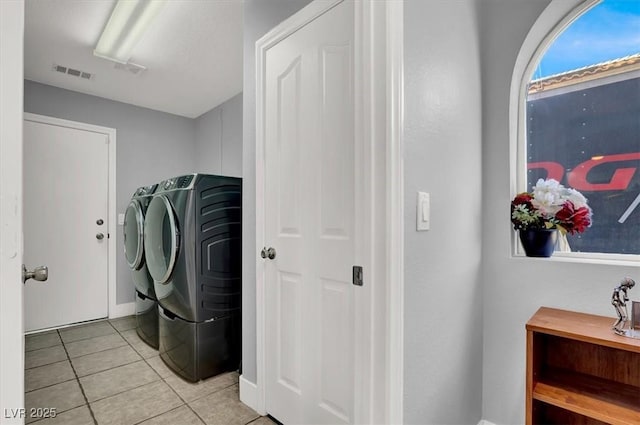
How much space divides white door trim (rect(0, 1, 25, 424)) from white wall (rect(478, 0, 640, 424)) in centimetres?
169

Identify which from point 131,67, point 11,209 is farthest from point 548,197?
point 131,67

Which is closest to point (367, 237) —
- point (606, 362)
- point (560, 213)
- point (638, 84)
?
point (560, 213)

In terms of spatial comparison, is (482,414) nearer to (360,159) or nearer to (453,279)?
(453,279)

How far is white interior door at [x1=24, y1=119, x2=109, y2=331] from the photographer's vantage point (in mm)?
3059

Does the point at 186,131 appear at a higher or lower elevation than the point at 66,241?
higher

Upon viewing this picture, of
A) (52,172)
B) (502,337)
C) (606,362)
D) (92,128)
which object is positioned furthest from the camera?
(92,128)

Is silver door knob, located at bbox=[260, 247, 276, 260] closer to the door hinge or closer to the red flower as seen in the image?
the door hinge

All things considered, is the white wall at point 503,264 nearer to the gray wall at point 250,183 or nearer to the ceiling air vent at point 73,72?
the gray wall at point 250,183

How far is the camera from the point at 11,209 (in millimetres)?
581

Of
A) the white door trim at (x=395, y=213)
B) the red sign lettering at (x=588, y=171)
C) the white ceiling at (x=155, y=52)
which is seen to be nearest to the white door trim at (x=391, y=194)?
the white door trim at (x=395, y=213)

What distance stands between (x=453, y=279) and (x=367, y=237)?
0.49m

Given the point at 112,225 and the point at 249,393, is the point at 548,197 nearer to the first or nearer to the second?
the point at 249,393

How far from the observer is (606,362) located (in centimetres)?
128

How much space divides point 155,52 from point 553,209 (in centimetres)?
290
